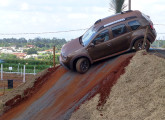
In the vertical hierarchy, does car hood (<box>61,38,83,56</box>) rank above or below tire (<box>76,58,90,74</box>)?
above

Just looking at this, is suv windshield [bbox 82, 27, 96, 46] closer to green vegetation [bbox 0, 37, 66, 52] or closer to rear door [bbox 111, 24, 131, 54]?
rear door [bbox 111, 24, 131, 54]

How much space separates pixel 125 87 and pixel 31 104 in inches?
164

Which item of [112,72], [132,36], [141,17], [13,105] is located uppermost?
[141,17]

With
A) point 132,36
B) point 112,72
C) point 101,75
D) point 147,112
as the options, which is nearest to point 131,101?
point 147,112

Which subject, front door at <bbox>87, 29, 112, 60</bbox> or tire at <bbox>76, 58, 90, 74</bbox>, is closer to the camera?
tire at <bbox>76, 58, 90, 74</bbox>

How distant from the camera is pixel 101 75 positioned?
33.8ft

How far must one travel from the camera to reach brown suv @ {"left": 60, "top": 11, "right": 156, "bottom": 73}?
11071mm

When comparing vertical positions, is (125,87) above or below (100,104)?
above

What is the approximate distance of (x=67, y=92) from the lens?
1028 cm

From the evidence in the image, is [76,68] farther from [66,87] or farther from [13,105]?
[13,105]

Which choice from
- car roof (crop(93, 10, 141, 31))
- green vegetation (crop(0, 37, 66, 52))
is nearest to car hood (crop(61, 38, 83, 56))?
car roof (crop(93, 10, 141, 31))

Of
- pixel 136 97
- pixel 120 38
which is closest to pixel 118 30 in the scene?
pixel 120 38

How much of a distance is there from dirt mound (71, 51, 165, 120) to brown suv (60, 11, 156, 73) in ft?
6.47

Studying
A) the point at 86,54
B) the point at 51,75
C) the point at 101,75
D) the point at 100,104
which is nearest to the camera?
the point at 100,104
